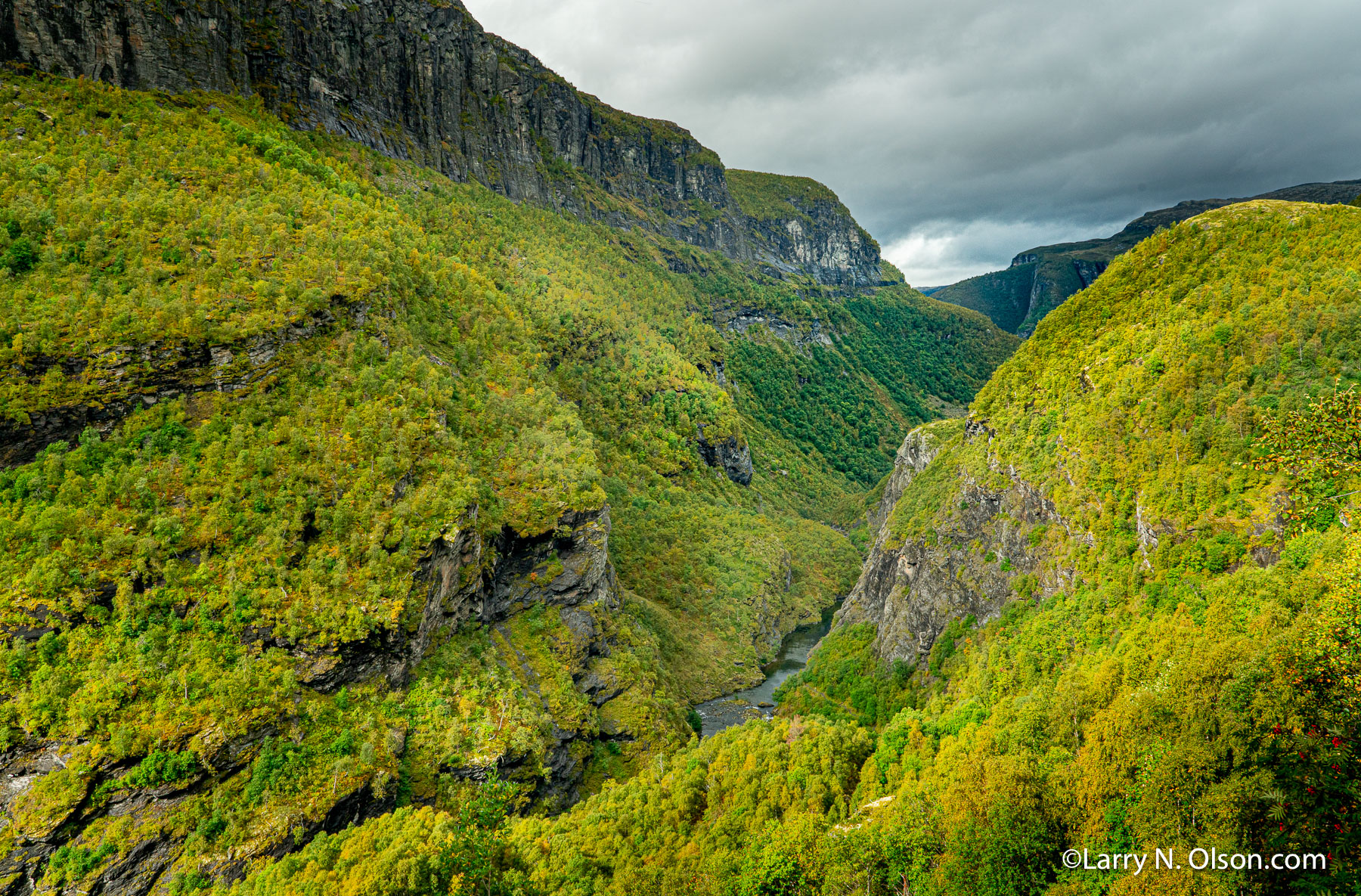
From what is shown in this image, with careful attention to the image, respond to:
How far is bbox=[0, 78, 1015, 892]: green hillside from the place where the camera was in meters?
50.6

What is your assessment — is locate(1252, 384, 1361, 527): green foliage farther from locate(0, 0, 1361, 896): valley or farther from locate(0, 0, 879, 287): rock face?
locate(0, 0, 879, 287): rock face

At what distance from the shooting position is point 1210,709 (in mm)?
31453

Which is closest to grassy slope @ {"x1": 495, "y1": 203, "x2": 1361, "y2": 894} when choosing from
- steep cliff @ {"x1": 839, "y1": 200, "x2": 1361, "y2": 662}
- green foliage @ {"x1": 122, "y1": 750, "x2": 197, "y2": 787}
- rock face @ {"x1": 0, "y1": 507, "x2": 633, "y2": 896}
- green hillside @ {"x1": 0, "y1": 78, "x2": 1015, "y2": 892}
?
steep cliff @ {"x1": 839, "y1": 200, "x2": 1361, "y2": 662}

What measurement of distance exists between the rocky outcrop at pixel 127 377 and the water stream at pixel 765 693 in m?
90.8

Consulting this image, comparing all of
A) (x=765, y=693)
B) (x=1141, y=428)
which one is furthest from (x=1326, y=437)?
(x=765, y=693)

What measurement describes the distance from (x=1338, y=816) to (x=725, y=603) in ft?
408

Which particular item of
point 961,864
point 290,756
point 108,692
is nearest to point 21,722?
point 108,692

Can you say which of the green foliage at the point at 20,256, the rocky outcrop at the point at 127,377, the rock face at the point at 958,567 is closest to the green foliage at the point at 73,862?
the rocky outcrop at the point at 127,377

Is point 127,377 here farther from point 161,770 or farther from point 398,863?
point 398,863

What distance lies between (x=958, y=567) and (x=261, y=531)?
87.1 m

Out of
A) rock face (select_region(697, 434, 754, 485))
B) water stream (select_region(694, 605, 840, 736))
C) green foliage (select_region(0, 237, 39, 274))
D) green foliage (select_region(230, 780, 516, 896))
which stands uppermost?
green foliage (select_region(0, 237, 39, 274))

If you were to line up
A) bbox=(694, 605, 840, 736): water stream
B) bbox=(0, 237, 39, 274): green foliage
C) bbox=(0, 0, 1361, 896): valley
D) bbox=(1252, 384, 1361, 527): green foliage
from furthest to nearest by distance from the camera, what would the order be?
bbox=(694, 605, 840, 736): water stream, bbox=(0, 237, 39, 274): green foliage, bbox=(0, 0, 1361, 896): valley, bbox=(1252, 384, 1361, 527): green foliage

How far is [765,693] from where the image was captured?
427 ft

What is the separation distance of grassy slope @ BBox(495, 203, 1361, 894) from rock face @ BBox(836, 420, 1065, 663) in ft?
12.3
